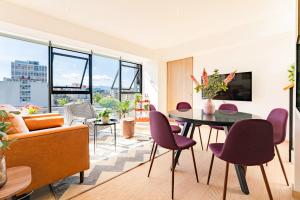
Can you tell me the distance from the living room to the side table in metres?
0.02

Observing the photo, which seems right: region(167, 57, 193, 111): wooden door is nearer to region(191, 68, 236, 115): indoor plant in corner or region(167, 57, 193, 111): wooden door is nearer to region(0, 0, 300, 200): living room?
region(0, 0, 300, 200): living room

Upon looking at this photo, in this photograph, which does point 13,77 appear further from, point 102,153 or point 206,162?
point 206,162

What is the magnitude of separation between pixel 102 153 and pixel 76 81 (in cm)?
274

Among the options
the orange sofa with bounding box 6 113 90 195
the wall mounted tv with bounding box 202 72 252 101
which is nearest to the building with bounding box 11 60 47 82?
the orange sofa with bounding box 6 113 90 195

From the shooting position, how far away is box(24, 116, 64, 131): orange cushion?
2.19m

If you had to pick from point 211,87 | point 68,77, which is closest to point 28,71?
point 68,77

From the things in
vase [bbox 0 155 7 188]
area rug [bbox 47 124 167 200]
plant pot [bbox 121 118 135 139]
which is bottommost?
area rug [bbox 47 124 167 200]

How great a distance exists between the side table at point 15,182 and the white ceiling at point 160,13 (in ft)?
9.24

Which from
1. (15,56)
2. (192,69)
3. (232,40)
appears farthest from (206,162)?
(15,56)

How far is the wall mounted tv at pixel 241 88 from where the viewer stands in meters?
4.10

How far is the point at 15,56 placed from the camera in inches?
148

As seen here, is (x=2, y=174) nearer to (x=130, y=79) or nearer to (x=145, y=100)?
(x=145, y=100)

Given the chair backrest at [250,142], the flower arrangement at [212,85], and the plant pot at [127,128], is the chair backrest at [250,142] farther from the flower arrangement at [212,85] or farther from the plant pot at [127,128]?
the plant pot at [127,128]

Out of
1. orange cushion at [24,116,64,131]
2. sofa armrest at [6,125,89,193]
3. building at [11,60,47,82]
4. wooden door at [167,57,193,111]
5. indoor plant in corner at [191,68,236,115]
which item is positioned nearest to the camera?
sofa armrest at [6,125,89,193]
